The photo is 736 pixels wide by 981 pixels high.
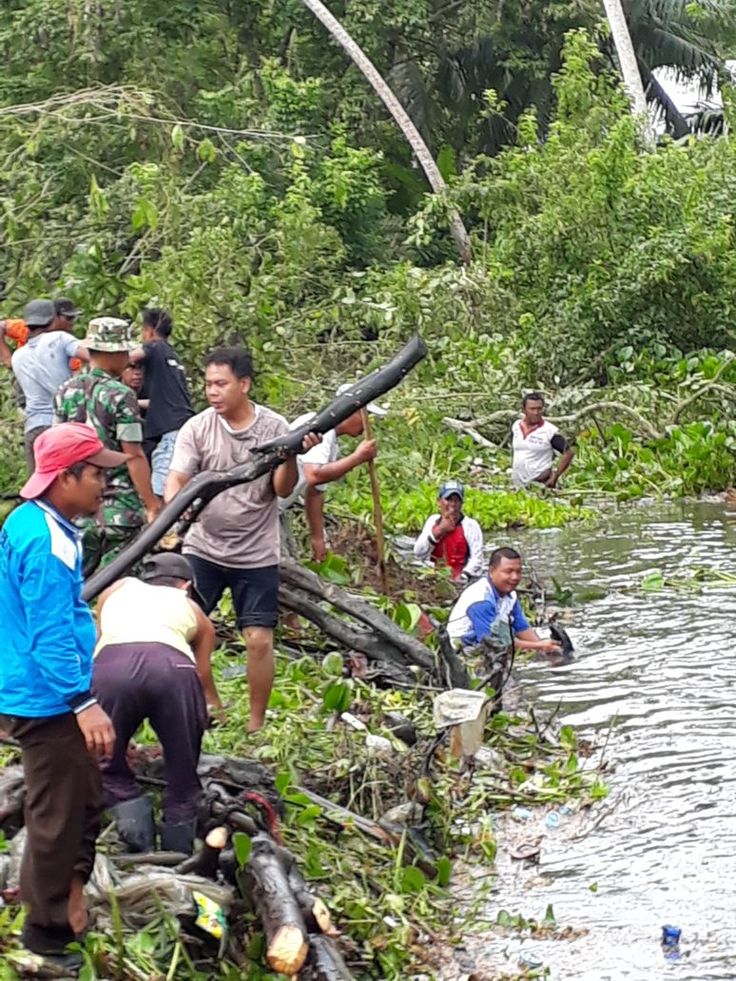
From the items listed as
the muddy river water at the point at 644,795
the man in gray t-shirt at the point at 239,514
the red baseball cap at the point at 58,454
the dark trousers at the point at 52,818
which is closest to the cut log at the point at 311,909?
the dark trousers at the point at 52,818

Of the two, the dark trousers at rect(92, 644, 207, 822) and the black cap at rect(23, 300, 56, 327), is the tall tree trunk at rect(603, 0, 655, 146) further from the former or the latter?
the dark trousers at rect(92, 644, 207, 822)

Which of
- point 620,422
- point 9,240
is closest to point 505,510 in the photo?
point 620,422

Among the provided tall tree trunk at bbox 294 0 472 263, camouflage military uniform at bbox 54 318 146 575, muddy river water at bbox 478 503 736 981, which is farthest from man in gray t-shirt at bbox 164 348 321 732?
tall tree trunk at bbox 294 0 472 263

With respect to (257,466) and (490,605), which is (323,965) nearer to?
(257,466)

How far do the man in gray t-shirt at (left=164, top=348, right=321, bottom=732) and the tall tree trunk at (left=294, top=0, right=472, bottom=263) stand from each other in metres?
18.6

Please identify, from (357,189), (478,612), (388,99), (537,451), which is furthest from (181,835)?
(388,99)

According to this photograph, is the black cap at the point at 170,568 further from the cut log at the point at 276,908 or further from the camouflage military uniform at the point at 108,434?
the camouflage military uniform at the point at 108,434

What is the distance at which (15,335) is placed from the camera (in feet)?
35.6

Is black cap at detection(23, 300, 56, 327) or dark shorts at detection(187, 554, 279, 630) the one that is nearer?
dark shorts at detection(187, 554, 279, 630)

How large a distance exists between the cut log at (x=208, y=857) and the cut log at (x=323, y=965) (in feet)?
1.46

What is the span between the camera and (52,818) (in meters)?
4.95

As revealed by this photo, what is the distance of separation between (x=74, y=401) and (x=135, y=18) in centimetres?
1697

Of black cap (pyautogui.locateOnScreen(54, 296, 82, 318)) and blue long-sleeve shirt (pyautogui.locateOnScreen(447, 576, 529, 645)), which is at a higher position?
black cap (pyautogui.locateOnScreen(54, 296, 82, 318))

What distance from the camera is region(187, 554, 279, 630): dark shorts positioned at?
7266mm
